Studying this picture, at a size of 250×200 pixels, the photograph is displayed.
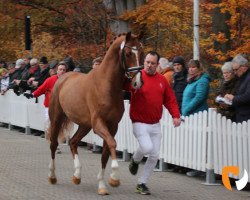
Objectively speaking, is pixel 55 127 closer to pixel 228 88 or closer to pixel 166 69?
pixel 166 69

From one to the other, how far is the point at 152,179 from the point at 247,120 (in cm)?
232

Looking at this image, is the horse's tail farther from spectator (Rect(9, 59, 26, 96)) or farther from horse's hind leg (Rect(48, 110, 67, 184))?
spectator (Rect(9, 59, 26, 96))

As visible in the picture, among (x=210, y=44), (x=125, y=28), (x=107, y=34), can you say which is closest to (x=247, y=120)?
(x=210, y=44)

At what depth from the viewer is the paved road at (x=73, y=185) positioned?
12.0 m

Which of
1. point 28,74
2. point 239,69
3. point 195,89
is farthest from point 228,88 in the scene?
point 28,74

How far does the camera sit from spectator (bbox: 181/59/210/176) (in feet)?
46.6

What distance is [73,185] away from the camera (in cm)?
1313

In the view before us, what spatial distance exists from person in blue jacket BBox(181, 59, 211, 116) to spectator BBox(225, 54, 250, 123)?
1.25m

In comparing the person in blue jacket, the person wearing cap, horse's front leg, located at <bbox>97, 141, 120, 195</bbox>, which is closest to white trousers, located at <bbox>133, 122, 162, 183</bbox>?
horse's front leg, located at <bbox>97, 141, 120, 195</bbox>

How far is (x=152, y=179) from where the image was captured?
555 inches

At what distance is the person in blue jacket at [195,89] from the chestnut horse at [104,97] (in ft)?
6.77

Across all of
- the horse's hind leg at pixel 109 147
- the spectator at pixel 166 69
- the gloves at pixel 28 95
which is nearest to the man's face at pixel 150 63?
the horse's hind leg at pixel 109 147

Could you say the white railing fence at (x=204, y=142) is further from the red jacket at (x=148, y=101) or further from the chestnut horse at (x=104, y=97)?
the chestnut horse at (x=104, y=97)

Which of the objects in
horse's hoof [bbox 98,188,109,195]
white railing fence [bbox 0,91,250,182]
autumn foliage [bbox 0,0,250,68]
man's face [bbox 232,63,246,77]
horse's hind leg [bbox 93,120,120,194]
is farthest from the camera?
autumn foliage [bbox 0,0,250,68]
